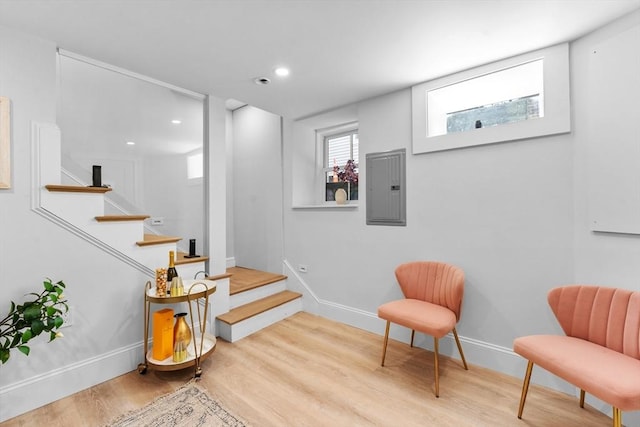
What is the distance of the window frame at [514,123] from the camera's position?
1957 millimetres

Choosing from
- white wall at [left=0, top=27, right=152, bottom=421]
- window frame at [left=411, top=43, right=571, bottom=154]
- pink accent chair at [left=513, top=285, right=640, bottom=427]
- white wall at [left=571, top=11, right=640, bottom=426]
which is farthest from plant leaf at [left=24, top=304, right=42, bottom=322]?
white wall at [left=571, top=11, right=640, bottom=426]

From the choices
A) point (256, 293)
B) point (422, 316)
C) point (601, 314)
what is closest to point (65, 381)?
point (256, 293)

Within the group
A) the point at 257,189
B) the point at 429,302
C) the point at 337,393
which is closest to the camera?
the point at 337,393

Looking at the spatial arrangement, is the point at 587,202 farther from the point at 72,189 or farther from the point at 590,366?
the point at 72,189

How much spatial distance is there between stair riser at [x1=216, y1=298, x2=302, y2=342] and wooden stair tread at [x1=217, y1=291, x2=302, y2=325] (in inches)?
1.4

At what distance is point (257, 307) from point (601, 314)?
9.10ft

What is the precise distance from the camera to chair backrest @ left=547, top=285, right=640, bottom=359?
1.55m

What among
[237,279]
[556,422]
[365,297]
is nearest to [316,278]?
[365,297]

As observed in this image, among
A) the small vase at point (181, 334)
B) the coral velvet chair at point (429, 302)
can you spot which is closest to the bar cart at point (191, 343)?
the small vase at point (181, 334)

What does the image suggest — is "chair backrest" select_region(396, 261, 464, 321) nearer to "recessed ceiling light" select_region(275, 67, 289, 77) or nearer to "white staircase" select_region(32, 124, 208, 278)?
"recessed ceiling light" select_region(275, 67, 289, 77)

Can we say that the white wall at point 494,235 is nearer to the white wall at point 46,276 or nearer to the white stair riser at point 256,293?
the white stair riser at point 256,293

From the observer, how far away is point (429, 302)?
93.8 inches

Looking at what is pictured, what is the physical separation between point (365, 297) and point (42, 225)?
2.72 metres

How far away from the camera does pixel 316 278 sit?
3457 millimetres
